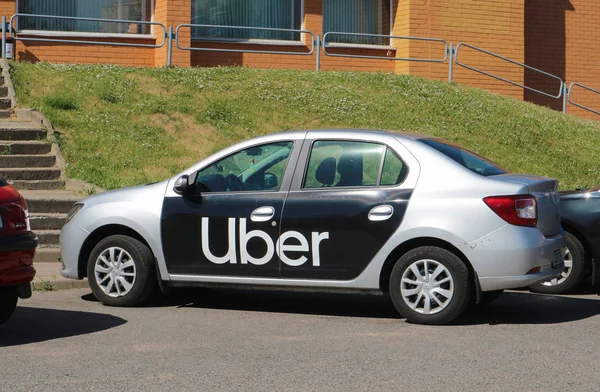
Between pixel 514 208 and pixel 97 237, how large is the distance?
149 inches

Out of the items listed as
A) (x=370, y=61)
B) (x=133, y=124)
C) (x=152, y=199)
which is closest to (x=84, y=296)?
(x=152, y=199)

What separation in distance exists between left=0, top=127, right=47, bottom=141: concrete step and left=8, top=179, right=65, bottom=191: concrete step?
4.63ft

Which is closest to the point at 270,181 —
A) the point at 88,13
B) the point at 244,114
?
the point at 244,114

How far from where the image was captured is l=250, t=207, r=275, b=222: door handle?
8742 mm

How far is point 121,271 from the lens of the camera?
9227 mm

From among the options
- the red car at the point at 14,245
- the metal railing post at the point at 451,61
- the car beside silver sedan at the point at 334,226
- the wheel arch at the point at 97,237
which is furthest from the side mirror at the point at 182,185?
the metal railing post at the point at 451,61

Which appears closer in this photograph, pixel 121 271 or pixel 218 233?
pixel 218 233

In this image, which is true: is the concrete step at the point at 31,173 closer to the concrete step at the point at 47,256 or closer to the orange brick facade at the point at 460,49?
the concrete step at the point at 47,256

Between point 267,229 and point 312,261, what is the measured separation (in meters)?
0.48

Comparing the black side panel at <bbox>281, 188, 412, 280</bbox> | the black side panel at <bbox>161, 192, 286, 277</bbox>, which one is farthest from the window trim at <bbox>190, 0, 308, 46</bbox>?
the black side panel at <bbox>281, 188, 412, 280</bbox>

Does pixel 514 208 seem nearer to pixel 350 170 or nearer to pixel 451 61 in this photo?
pixel 350 170

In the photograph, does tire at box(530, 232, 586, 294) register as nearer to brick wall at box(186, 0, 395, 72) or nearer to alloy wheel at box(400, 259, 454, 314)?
alloy wheel at box(400, 259, 454, 314)

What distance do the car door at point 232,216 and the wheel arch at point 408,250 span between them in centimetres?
90

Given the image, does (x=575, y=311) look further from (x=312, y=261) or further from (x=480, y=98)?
(x=480, y=98)
